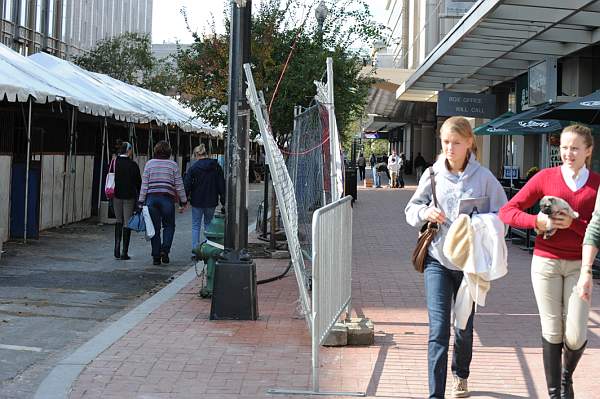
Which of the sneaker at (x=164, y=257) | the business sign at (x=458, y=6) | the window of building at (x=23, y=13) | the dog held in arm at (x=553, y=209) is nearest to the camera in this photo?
the dog held in arm at (x=553, y=209)

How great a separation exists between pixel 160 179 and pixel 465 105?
12700 millimetres

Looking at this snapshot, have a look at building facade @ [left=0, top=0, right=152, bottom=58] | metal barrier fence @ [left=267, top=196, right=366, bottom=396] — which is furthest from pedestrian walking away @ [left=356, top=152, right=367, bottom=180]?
metal barrier fence @ [left=267, top=196, right=366, bottom=396]

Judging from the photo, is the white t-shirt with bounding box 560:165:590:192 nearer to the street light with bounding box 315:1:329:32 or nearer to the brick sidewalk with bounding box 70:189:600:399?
the brick sidewalk with bounding box 70:189:600:399

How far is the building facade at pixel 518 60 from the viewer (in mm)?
15203

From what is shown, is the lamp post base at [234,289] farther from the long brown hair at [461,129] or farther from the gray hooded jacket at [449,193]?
the long brown hair at [461,129]

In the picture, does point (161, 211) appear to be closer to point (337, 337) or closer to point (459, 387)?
point (337, 337)

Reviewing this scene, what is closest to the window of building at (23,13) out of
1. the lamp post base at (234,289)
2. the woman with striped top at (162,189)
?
the woman with striped top at (162,189)

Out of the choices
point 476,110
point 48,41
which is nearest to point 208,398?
point 476,110

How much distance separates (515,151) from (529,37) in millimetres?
7737

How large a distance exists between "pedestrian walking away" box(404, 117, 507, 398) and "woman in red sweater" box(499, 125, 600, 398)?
10.4 inches

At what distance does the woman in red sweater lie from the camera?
4.99 m

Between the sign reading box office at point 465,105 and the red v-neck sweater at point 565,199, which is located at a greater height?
the sign reading box office at point 465,105

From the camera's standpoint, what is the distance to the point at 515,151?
24.5m

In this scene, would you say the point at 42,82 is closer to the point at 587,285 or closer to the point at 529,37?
the point at 529,37
